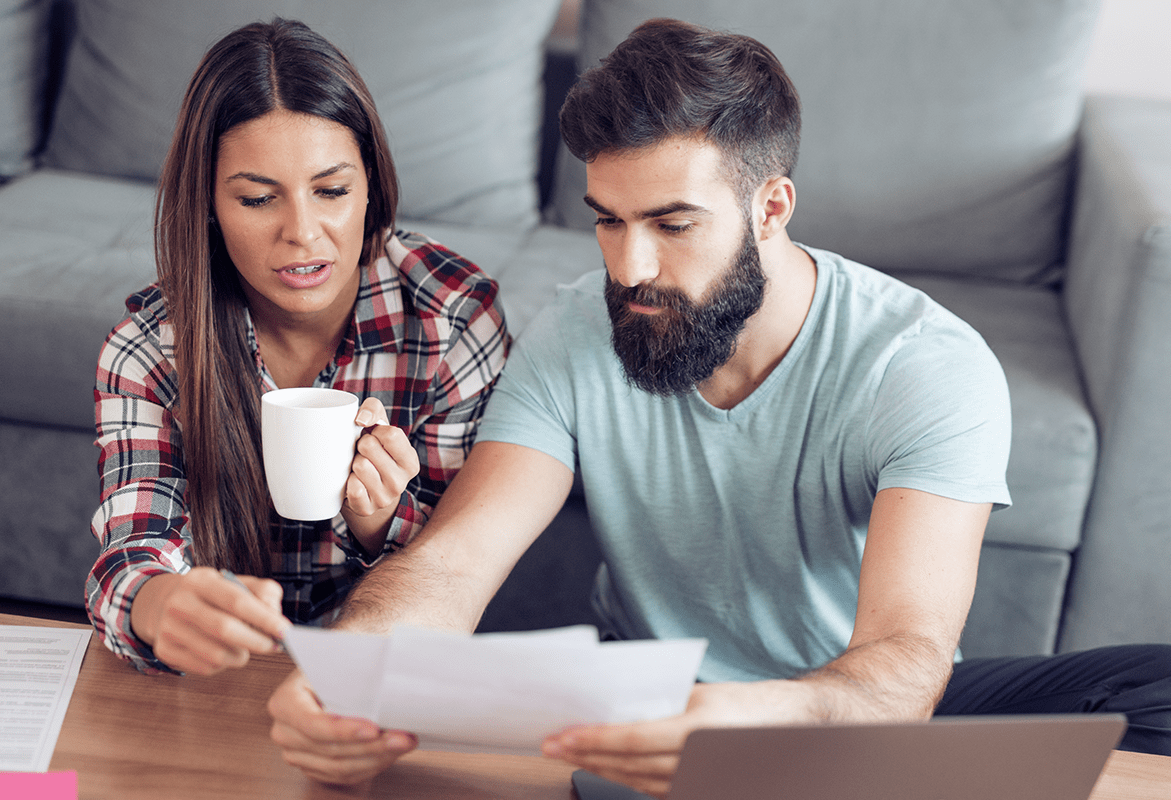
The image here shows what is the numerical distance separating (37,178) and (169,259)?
1192 millimetres

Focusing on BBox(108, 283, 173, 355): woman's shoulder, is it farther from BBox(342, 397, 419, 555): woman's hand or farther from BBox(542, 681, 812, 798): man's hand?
BBox(542, 681, 812, 798): man's hand

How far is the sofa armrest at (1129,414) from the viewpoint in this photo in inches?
54.2

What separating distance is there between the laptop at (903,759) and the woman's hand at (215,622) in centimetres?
31

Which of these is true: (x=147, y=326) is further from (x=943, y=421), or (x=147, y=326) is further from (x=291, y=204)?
(x=943, y=421)

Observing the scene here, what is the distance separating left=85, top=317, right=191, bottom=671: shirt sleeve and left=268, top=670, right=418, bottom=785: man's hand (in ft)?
0.91

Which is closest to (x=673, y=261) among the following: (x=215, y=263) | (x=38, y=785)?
(x=215, y=263)

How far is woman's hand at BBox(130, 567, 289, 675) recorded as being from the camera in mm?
715

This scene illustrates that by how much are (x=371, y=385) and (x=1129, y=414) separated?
3.37 feet

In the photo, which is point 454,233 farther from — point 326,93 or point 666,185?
point 666,185

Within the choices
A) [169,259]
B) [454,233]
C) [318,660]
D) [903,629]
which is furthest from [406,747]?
[454,233]

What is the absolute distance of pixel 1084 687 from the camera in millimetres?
1074

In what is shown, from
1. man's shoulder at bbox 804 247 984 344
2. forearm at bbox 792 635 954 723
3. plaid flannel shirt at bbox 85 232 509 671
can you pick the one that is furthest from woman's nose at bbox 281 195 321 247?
forearm at bbox 792 635 954 723

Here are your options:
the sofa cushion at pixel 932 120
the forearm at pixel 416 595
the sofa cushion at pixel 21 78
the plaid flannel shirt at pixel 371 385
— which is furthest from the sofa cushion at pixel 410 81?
the forearm at pixel 416 595

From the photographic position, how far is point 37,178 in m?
2.06
